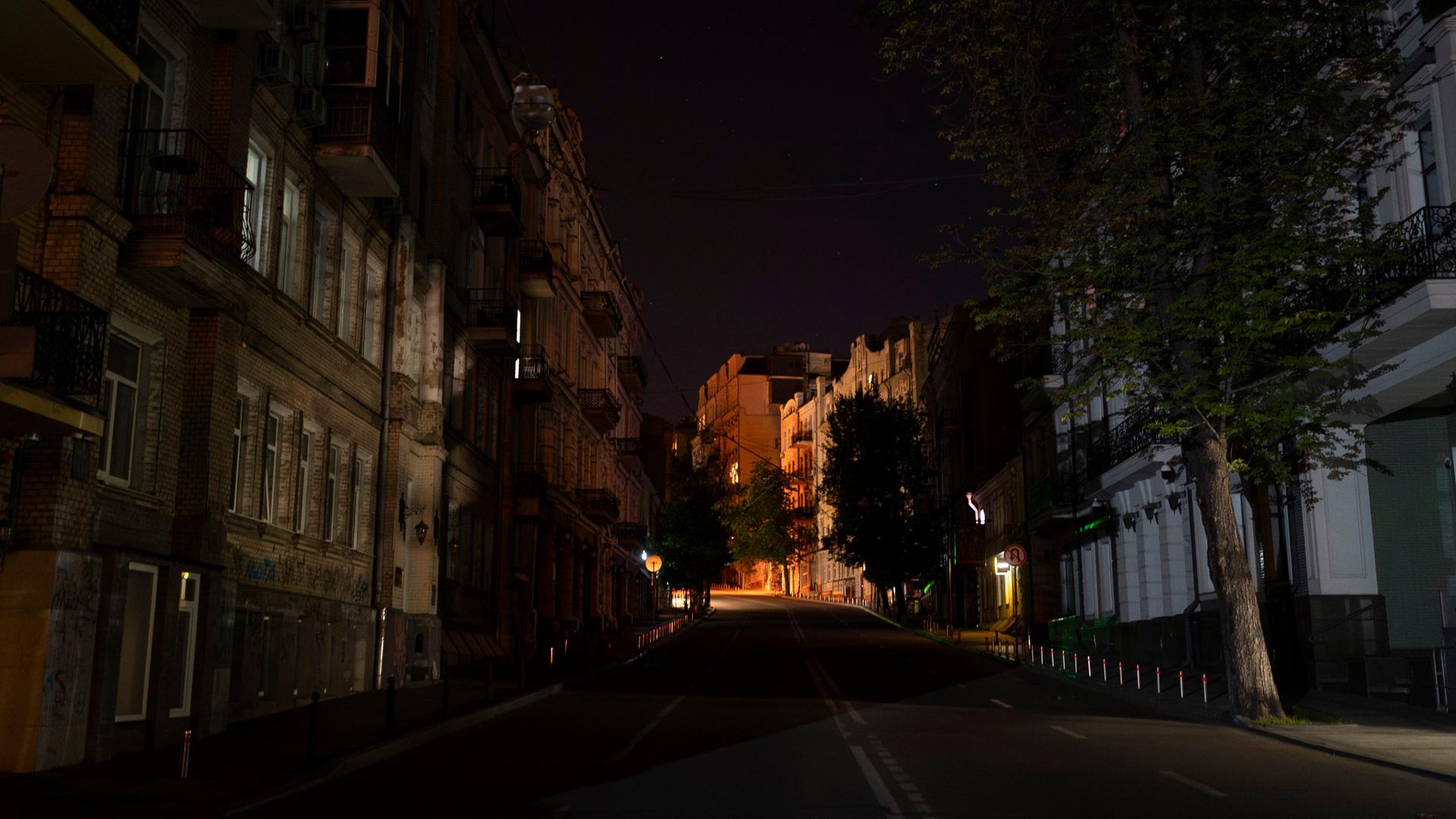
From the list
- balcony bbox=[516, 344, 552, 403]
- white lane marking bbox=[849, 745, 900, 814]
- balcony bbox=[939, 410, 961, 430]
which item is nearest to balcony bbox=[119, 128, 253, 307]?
white lane marking bbox=[849, 745, 900, 814]

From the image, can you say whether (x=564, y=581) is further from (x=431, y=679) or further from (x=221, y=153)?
(x=221, y=153)

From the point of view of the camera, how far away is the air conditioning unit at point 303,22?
2089cm

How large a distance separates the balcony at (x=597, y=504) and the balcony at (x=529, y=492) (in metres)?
11.9

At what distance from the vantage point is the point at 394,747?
52.1 feet

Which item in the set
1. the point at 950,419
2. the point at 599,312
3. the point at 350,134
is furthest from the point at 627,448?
the point at 350,134

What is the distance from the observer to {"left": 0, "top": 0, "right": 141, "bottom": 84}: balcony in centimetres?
1255

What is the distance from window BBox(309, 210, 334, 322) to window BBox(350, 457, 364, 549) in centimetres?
354

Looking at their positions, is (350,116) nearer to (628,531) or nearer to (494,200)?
(494,200)

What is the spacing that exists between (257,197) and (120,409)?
5.41m

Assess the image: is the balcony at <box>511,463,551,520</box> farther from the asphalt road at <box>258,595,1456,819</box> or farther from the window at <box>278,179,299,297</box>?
the window at <box>278,179,299,297</box>

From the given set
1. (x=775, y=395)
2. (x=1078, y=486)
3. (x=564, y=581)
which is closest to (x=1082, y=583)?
(x=1078, y=486)

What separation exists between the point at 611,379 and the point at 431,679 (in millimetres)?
37916

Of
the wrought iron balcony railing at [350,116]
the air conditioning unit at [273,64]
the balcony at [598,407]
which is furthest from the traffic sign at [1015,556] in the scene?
the air conditioning unit at [273,64]

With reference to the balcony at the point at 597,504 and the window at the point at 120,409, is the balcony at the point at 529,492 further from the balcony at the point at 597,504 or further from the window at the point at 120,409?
the window at the point at 120,409
